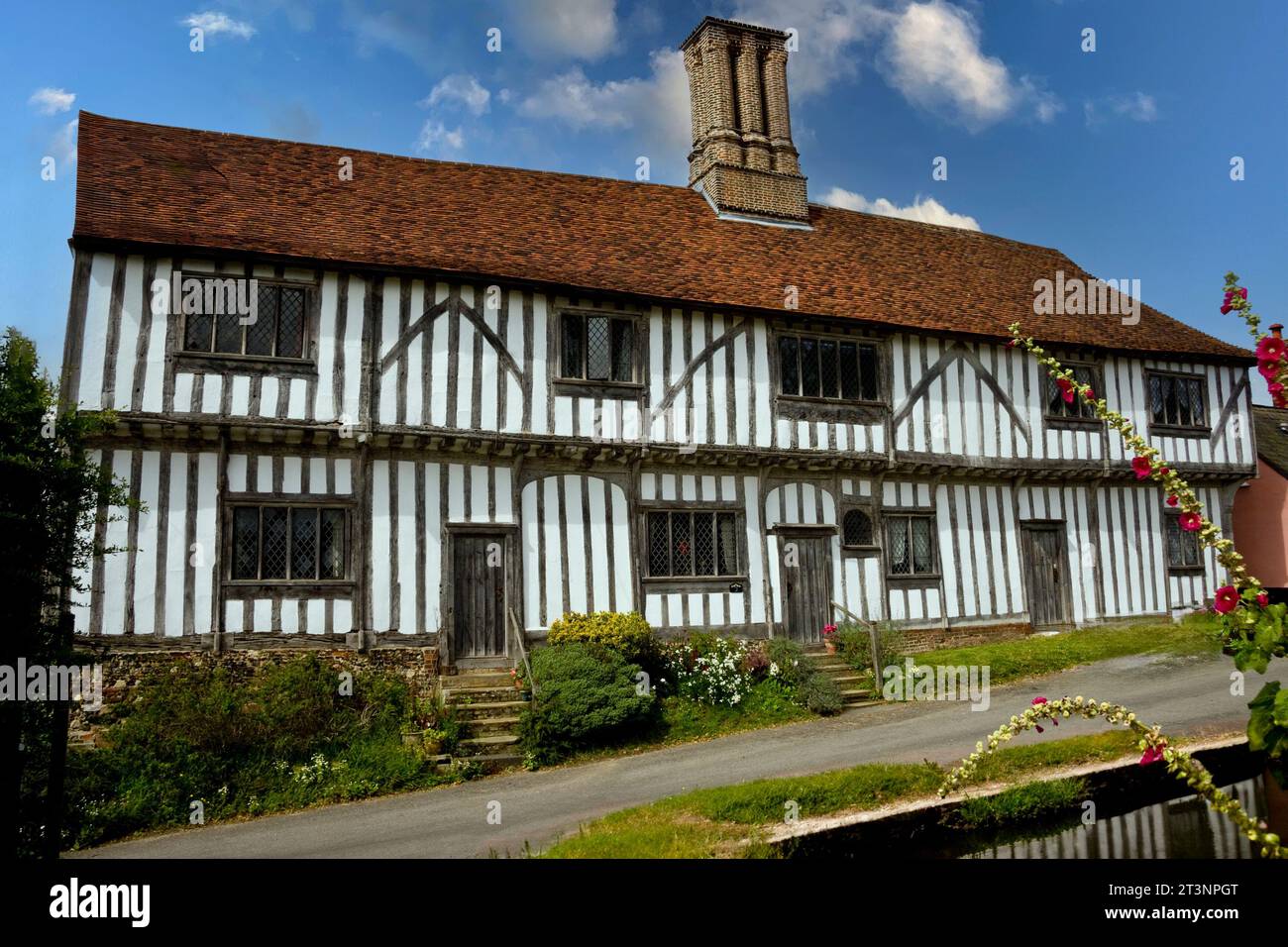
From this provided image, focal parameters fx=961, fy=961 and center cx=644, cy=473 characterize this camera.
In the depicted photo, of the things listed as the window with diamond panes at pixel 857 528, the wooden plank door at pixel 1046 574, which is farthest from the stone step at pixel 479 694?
the wooden plank door at pixel 1046 574

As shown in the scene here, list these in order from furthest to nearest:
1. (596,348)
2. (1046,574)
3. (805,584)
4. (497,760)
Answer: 1. (1046,574)
2. (805,584)
3. (596,348)
4. (497,760)

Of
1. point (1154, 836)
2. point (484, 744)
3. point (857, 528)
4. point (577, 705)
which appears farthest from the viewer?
point (857, 528)

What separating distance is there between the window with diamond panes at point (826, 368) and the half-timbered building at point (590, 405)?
0.19 ft

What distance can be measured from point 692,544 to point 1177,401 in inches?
467

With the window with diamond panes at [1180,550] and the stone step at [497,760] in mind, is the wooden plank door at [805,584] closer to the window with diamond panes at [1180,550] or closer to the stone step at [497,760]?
the stone step at [497,760]

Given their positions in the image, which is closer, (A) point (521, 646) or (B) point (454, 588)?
(A) point (521, 646)

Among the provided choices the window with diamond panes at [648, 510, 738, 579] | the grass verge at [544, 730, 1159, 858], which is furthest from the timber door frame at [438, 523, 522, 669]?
the grass verge at [544, 730, 1159, 858]

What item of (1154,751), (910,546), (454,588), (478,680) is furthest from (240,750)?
(910,546)

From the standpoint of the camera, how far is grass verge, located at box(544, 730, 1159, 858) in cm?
710

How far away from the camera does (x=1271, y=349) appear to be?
3.17 meters

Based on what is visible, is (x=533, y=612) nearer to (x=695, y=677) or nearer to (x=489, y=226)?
(x=695, y=677)

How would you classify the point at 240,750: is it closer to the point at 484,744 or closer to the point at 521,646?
the point at 484,744

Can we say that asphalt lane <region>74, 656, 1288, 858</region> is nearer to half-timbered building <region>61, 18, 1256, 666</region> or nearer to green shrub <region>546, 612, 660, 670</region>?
green shrub <region>546, 612, 660, 670</region>
